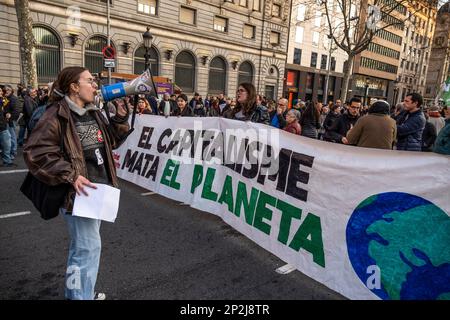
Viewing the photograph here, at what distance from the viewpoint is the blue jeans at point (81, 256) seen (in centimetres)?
248

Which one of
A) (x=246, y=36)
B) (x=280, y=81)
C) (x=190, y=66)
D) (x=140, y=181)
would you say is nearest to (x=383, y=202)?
(x=140, y=181)

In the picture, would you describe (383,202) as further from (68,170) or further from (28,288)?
(28,288)

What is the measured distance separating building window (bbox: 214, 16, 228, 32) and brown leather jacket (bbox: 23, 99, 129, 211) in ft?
96.4

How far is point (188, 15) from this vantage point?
27.4 meters

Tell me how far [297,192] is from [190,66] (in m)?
26.2

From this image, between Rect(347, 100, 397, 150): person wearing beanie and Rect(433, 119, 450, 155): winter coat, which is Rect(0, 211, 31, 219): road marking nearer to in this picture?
Rect(347, 100, 397, 150): person wearing beanie

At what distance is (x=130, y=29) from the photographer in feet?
77.6

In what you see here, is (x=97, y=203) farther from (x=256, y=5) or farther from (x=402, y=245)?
(x=256, y=5)

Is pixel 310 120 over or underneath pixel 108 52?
underneath

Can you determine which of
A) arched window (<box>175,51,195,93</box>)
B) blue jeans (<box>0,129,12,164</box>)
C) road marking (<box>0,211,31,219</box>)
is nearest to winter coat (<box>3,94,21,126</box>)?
blue jeans (<box>0,129,12,164</box>)

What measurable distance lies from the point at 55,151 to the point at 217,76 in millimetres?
29126

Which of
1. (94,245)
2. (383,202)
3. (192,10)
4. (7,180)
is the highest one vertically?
(192,10)

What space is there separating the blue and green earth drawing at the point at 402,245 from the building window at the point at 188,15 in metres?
27.1

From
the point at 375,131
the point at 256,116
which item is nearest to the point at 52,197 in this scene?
the point at 256,116
